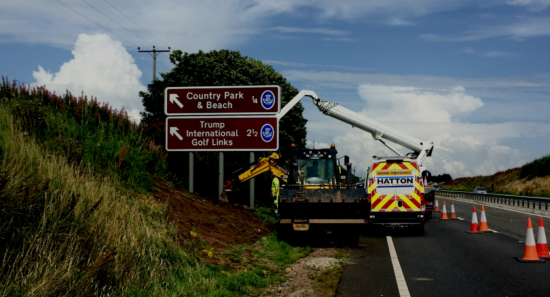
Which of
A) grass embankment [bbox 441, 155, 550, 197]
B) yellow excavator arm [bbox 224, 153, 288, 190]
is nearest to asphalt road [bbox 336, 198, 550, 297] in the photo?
yellow excavator arm [bbox 224, 153, 288, 190]

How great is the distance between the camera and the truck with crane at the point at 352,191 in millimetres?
13547

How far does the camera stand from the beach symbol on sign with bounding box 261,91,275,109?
1811 centimetres

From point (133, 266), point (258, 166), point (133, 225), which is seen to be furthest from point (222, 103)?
point (133, 266)

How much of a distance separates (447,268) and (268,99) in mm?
9510

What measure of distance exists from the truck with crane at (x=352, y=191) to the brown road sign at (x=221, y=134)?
1.96 m

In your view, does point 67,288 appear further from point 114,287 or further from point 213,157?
point 213,157

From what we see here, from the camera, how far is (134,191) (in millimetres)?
12375

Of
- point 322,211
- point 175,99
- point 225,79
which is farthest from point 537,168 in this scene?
point 322,211

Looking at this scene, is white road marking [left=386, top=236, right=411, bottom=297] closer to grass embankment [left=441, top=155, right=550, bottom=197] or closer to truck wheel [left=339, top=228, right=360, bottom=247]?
truck wheel [left=339, top=228, right=360, bottom=247]

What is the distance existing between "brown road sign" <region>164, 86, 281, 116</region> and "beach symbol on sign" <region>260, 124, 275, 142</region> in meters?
0.52

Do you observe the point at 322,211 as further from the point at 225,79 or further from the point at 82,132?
the point at 225,79

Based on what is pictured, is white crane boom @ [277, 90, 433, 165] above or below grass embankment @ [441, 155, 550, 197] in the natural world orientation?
above

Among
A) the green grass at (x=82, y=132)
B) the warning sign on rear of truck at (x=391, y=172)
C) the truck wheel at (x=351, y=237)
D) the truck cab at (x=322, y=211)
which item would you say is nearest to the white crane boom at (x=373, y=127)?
the warning sign on rear of truck at (x=391, y=172)

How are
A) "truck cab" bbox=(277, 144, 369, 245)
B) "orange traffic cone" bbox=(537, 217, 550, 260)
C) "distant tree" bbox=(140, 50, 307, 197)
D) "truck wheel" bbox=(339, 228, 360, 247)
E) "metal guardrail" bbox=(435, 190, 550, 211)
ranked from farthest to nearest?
"distant tree" bbox=(140, 50, 307, 197)
"metal guardrail" bbox=(435, 190, 550, 211)
"truck wheel" bbox=(339, 228, 360, 247)
"truck cab" bbox=(277, 144, 369, 245)
"orange traffic cone" bbox=(537, 217, 550, 260)
